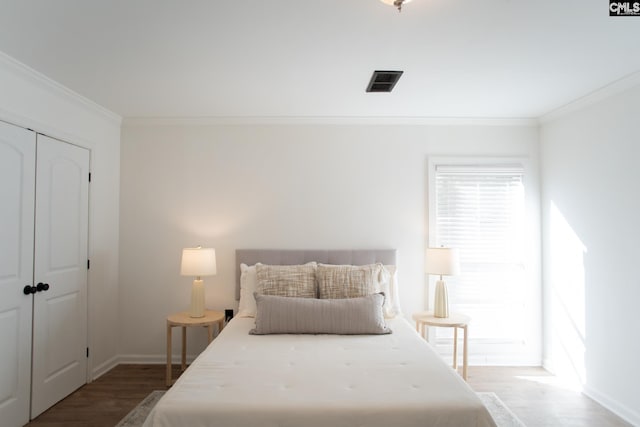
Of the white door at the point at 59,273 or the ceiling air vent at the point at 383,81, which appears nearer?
the ceiling air vent at the point at 383,81

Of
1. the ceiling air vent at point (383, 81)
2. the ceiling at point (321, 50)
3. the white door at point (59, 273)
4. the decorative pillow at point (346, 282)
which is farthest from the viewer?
the decorative pillow at point (346, 282)

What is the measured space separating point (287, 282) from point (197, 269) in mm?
892

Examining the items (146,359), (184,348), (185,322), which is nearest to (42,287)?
(185,322)

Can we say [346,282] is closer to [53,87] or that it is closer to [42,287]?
[42,287]

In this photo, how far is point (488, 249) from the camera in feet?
13.5

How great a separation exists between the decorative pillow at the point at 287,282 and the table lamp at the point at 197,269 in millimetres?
523

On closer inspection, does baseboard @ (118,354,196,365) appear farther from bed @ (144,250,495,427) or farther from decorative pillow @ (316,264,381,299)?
decorative pillow @ (316,264,381,299)

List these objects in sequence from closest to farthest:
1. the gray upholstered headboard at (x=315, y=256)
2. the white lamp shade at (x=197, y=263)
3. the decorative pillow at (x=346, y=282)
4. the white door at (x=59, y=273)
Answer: the white door at (x=59, y=273) < the decorative pillow at (x=346, y=282) < the white lamp shade at (x=197, y=263) < the gray upholstered headboard at (x=315, y=256)

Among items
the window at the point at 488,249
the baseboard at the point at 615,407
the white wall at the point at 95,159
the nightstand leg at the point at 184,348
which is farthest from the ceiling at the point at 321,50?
the baseboard at the point at 615,407

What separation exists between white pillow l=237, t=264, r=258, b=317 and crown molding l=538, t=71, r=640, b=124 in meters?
3.28

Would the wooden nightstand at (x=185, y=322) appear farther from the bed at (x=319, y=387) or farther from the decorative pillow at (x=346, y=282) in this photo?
the decorative pillow at (x=346, y=282)

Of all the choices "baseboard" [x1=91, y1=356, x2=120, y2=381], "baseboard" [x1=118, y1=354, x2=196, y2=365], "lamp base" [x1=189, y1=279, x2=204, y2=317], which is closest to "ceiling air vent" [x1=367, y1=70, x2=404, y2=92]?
"lamp base" [x1=189, y1=279, x2=204, y2=317]

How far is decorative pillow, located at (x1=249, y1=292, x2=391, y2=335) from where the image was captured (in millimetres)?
3051

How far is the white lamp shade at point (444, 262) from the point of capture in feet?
12.1
